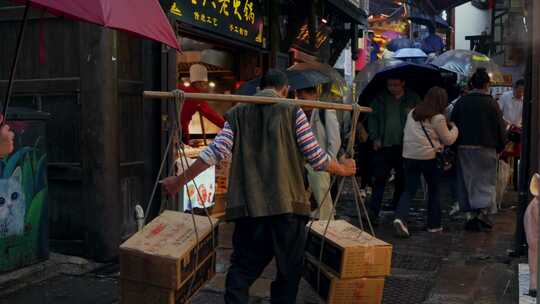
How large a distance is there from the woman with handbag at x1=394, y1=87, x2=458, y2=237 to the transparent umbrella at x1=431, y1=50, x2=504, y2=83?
5476 mm

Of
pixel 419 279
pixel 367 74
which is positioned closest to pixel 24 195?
pixel 419 279

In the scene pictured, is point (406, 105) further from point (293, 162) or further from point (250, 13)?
point (293, 162)

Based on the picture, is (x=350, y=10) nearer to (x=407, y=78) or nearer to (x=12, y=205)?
(x=407, y=78)

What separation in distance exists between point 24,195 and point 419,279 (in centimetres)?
391

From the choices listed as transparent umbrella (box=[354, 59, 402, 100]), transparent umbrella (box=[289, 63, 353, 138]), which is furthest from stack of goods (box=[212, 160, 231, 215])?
transparent umbrella (box=[354, 59, 402, 100])

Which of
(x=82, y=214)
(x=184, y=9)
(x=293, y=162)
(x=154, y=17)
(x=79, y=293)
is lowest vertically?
(x=79, y=293)

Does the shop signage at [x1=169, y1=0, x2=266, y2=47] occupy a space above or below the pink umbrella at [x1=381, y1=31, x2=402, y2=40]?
below

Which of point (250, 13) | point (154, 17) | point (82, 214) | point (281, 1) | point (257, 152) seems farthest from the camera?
point (281, 1)

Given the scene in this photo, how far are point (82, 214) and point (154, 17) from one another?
3.39 metres

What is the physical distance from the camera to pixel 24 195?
6.01 metres

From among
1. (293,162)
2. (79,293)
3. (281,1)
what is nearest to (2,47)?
(79,293)

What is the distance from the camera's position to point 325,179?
7.63m

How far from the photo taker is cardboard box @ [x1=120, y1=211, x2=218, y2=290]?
12.4 ft

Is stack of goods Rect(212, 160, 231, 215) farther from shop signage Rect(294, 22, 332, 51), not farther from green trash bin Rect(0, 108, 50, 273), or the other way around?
shop signage Rect(294, 22, 332, 51)
